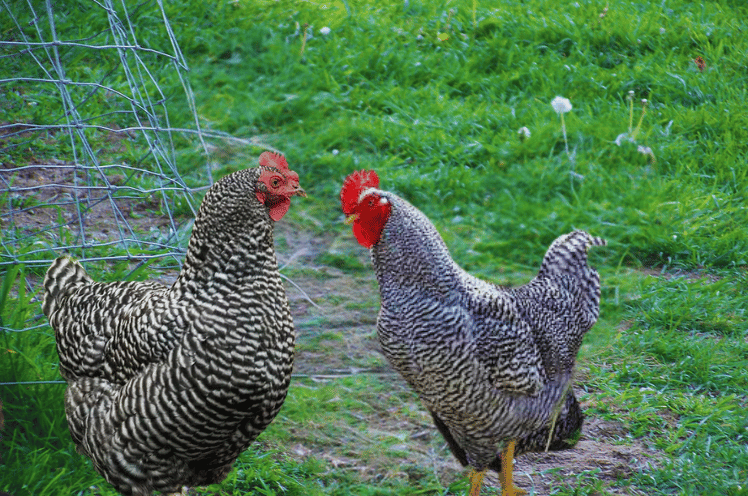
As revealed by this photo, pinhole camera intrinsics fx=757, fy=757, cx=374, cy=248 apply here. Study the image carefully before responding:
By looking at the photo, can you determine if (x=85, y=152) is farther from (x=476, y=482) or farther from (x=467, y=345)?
(x=476, y=482)

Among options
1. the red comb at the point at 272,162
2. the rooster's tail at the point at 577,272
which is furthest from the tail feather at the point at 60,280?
the rooster's tail at the point at 577,272

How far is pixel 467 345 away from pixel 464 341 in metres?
0.02

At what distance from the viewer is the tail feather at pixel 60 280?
138 inches

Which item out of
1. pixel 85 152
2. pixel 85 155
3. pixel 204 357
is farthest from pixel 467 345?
pixel 85 152

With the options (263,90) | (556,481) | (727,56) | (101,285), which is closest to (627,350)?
(556,481)

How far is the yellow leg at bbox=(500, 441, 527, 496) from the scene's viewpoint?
344cm

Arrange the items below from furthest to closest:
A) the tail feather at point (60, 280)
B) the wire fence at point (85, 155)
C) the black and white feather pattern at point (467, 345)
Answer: the wire fence at point (85, 155)
the tail feather at point (60, 280)
the black and white feather pattern at point (467, 345)

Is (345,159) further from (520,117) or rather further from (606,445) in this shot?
(606,445)

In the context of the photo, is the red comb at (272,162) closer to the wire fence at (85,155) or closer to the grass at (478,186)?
the wire fence at (85,155)

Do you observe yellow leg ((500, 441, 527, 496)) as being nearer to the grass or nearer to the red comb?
the grass

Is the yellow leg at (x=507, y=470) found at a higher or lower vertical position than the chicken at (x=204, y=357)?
lower

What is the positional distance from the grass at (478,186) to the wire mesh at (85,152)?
0.07 m

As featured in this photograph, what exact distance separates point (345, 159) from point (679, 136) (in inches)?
107

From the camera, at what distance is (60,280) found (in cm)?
354
